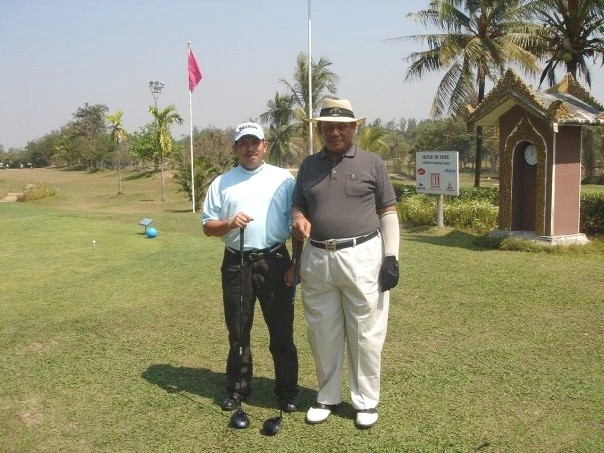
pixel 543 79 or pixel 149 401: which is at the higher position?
pixel 543 79

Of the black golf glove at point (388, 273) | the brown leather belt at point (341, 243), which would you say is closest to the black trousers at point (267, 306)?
the brown leather belt at point (341, 243)

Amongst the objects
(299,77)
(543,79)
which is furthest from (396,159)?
(543,79)

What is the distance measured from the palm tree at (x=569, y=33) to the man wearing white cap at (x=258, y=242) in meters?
17.7

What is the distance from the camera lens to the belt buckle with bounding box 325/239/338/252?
3.44 m

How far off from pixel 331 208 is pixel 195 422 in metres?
1.57

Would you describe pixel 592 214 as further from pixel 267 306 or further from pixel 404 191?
pixel 267 306

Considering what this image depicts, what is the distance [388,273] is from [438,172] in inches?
406

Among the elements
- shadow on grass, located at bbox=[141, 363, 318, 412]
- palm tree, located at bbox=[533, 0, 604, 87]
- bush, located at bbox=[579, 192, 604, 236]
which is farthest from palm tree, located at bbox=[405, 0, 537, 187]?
shadow on grass, located at bbox=[141, 363, 318, 412]

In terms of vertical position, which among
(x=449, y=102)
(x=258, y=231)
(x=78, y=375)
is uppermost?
(x=449, y=102)

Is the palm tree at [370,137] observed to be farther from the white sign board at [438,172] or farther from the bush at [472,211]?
the white sign board at [438,172]

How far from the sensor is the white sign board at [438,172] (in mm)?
13000

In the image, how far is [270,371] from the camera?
15.1 ft

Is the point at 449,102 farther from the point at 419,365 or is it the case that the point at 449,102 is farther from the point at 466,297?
the point at 419,365

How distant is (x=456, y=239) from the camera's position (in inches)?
463
